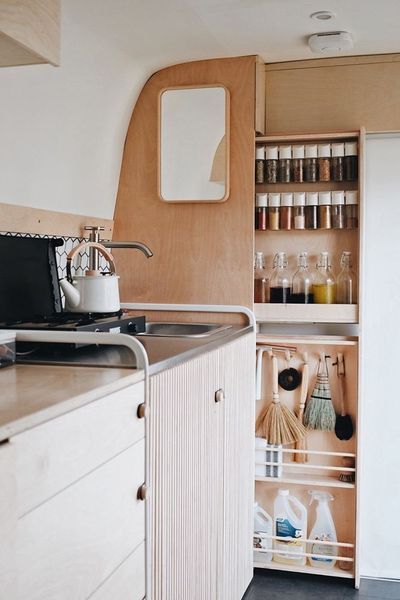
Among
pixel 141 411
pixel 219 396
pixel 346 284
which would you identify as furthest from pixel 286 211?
pixel 141 411

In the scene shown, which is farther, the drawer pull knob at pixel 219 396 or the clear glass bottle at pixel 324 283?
the clear glass bottle at pixel 324 283

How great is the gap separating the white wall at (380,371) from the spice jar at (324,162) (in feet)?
0.70

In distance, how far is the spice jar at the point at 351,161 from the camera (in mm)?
2883

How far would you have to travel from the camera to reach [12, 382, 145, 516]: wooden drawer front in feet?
3.59

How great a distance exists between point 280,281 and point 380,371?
0.58 metres

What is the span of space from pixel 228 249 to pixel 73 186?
2.29 feet

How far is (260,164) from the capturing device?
2.98 meters

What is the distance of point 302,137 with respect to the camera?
290cm

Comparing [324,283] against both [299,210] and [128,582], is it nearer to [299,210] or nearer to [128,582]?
[299,210]

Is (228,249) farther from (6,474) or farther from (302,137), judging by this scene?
(6,474)

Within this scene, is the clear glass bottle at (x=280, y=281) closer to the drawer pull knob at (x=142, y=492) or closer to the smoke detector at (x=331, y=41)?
the smoke detector at (x=331, y=41)

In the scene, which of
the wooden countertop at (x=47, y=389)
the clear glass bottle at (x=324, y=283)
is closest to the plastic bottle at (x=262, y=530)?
the clear glass bottle at (x=324, y=283)

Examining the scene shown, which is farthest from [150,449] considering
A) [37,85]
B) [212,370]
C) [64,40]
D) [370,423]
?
[370,423]

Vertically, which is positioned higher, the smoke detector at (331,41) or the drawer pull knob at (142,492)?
the smoke detector at (331,41)
